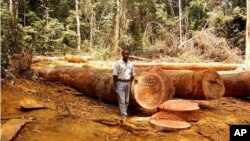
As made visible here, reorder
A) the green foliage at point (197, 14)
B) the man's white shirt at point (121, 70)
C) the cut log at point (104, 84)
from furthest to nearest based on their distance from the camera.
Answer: the green foliage at point (197, 14)
the cut log at point (104, 84)
the man's white shirt at point (121, 70)

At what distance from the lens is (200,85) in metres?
6.89

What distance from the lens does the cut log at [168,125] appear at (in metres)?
5.58

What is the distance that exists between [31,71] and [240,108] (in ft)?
17.5

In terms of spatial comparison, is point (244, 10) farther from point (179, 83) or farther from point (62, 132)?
point (62, 132)

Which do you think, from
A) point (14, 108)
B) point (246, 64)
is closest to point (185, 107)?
point (14, 108)

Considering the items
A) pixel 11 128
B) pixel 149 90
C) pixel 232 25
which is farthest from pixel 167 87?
pixel 232 25

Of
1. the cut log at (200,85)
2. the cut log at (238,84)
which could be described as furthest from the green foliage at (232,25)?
the cut log at (200,85)

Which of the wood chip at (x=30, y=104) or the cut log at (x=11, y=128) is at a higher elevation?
the wood chip at (x=30, y=104)

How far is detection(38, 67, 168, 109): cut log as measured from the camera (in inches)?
249

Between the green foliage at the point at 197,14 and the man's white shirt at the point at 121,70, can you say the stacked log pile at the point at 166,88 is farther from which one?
the green foliage at the point at 197,14

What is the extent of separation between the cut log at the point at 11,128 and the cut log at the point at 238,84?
221 inches

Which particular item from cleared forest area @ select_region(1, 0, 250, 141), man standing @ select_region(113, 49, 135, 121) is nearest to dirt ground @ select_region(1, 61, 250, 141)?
cleared forest area @ select_region(1, 0, 250, 141)

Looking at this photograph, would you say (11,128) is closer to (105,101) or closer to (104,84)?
(104,84)

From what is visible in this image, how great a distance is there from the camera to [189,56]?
62.3 ft
